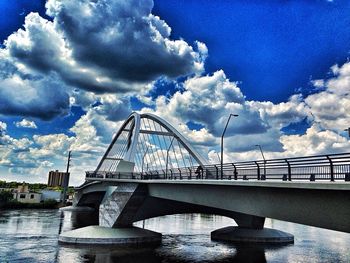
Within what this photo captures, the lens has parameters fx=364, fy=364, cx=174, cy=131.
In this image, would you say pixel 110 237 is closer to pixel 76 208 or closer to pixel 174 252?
pixel 174 252

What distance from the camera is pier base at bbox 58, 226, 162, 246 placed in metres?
39.0

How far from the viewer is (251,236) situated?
146 feet

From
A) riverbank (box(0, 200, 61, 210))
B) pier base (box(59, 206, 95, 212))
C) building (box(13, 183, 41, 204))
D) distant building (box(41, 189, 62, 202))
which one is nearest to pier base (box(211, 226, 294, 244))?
pier base (box(59, 206, 95, 212))

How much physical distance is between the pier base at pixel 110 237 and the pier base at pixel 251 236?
8.56m

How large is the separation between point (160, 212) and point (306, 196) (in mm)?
29313

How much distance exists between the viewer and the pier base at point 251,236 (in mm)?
43750

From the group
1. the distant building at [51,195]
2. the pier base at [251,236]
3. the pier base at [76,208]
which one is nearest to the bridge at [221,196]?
the pier base at [251,236]

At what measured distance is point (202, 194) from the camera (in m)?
27.3

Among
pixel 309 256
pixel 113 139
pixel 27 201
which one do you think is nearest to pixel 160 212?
pixel 309 256

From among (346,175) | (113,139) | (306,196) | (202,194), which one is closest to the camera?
(346,175)

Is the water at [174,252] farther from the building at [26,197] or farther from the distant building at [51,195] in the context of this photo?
the distant building at [51,195]

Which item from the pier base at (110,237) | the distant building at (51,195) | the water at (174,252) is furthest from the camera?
the distant building at (51,195)

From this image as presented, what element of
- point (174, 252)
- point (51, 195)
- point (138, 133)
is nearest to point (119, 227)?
point (174, 252)

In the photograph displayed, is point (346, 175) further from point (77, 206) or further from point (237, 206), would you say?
point (77, 206)
